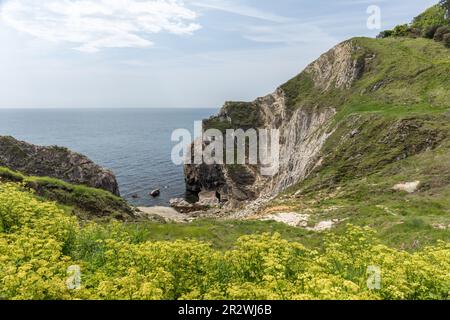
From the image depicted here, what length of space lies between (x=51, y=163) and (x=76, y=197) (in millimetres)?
27286

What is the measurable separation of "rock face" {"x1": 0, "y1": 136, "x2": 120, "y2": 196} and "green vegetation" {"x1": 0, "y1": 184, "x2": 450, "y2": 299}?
157ft

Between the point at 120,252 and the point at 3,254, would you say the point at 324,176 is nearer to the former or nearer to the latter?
the point at 120,252

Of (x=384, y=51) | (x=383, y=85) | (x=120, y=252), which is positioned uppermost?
(x=384, y=51)

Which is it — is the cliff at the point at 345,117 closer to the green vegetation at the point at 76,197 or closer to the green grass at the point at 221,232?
the green grass at the point at 221,232

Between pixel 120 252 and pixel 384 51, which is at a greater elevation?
pixel 384 51

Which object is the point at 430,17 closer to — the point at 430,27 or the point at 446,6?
the point at 446,6

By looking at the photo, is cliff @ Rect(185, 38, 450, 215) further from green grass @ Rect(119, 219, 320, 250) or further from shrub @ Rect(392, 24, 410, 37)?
green grass @ Rect(119, 219, 320, 250)

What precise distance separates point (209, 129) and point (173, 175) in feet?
108

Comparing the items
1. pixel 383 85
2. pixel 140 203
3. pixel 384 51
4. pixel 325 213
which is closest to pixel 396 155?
pixel 325 213

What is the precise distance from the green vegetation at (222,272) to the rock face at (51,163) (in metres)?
48.0

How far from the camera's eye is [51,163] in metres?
60.9

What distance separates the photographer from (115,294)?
33.6 feet

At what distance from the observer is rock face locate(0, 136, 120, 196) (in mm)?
58112

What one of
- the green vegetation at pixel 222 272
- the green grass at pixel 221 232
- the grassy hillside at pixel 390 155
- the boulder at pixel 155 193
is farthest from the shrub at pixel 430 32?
the green vegetation at pixel 222 272
